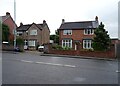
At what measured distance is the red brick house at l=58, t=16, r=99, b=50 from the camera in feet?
174

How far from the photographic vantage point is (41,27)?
6231cm

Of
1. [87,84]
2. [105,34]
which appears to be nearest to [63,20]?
[105,34]

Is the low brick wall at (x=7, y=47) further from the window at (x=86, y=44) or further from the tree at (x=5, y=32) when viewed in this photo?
the window at (x=86, y=44)

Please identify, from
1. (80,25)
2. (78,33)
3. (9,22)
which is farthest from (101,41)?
(9,22)

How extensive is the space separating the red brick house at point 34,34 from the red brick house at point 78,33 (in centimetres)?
712

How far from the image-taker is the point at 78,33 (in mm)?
54781

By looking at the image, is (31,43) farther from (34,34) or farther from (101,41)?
(101,41)

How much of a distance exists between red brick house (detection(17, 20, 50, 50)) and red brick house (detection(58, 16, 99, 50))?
23.4 ft

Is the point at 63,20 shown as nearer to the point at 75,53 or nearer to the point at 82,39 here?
the point at 82,39

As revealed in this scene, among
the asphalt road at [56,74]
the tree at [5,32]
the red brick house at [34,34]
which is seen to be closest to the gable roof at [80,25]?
the red brick house at [34,34]

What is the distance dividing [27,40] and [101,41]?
30.3 meters

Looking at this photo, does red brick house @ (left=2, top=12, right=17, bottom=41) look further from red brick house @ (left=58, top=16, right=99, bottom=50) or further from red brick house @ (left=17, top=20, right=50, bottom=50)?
red brick house @ (left=58, top=16, right=99, bottom=50)

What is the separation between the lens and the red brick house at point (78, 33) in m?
53.0

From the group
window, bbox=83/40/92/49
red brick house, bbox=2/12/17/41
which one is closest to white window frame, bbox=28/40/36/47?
red brick house, bbox=2/12/17/41
